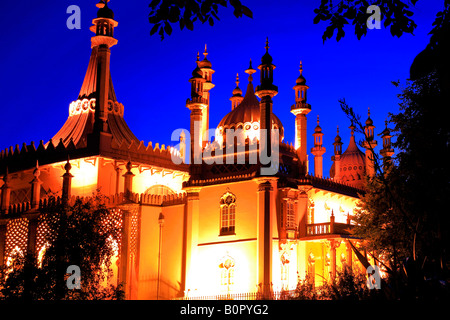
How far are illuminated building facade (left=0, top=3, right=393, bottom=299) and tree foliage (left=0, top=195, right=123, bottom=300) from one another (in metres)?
7.46

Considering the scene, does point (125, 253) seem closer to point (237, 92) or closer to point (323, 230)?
point (323, 230)

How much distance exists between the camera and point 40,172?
3725 cm

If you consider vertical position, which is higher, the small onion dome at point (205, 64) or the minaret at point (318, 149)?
the small onion dome at point (205, 64)

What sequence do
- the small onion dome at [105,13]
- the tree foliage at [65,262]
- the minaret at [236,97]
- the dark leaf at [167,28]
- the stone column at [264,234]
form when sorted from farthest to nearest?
the minaret at [236,97] → the small onion dome at [105,13] → the stone column at [264,234] → the tree foliage at [65,262] → the dark leaf at [167,28]

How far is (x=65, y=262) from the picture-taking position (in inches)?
877

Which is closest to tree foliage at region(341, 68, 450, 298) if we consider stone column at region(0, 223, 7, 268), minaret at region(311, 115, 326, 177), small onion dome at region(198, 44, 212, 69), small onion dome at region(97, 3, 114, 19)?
small onion dome at region(198, 44, 212, 69)

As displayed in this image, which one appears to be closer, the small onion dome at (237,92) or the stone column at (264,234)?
the stone column at (264,234)

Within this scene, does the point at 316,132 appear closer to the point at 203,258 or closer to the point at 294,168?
the point at 294,168

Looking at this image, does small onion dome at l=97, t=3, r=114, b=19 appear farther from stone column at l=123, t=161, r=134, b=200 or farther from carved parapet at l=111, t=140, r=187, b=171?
stone column at l=123, t=161, r=134, b=200

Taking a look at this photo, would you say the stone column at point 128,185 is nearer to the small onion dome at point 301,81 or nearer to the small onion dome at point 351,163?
the small onion dome at point 301,81

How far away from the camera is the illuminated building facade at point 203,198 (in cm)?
2912

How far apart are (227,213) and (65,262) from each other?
9758 millimetres

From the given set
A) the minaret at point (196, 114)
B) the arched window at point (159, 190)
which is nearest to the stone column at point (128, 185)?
the minaret at point (196, 114)

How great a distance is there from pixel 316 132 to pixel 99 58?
56.1 feet
